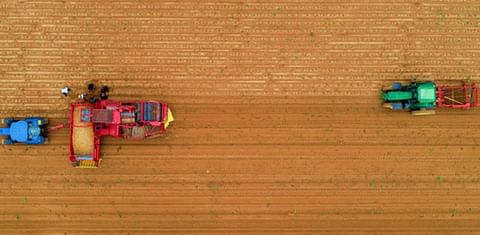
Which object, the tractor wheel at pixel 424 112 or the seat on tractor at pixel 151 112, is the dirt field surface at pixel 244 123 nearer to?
the tractor wheel at pixel 424 112

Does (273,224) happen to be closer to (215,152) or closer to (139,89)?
(215,152)

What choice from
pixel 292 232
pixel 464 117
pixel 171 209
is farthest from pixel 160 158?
pixel 464 117

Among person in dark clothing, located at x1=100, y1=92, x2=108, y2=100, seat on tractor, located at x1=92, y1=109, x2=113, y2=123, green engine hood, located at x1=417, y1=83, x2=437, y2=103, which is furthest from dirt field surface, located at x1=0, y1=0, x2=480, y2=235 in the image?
seat on tractor, located at x1=92, y1=109, x2=113, y2=123

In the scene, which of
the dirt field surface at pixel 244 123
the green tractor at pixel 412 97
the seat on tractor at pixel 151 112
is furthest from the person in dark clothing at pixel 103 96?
the green tractor at pixel 412 97

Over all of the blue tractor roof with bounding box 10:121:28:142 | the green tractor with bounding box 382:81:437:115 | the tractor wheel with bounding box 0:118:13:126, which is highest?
the green tractor with bounding box 382:81:437:115

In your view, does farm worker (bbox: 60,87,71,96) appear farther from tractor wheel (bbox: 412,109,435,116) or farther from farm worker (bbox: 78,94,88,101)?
tractor wheel (bbox: 412,109,435,116)

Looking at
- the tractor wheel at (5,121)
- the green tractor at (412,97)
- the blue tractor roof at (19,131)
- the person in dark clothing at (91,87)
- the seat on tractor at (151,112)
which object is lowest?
the blue tractor roof at (19,131)

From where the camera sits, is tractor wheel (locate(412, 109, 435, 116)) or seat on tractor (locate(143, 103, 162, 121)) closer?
seat on tractor (locate(143, 103, 162, 121))
